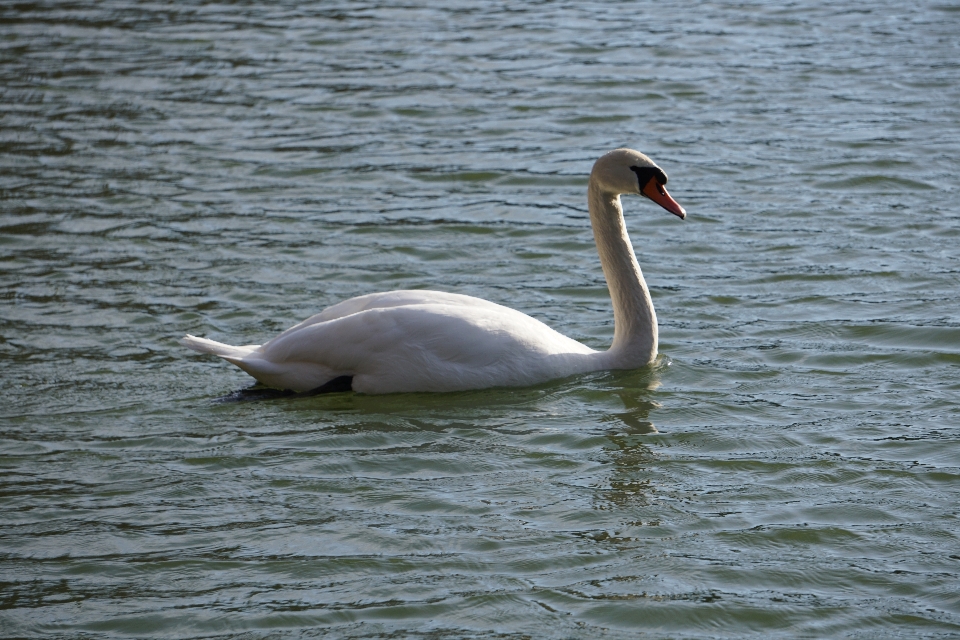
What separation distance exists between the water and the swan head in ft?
3.34

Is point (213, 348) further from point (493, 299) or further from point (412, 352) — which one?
point (493, 299)

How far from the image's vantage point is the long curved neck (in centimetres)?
788

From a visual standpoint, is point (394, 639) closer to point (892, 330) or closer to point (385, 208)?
point (892, 330)

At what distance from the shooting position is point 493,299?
921cm

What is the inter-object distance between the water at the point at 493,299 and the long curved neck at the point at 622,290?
0.58 feet

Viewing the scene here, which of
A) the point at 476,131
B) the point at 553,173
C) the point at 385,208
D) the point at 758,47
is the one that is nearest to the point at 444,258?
the point at 385,208

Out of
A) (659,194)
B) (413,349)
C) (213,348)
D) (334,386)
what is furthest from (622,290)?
(213,348)

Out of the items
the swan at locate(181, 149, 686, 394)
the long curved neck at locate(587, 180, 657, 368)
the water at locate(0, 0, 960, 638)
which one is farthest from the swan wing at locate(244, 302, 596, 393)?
Answer: the long curved neck at locate(587, 180, 657, 368)

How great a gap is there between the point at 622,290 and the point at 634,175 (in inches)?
26.9

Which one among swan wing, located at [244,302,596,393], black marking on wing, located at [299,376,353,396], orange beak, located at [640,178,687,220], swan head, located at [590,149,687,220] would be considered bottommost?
black marking on wing, located at [299,376,353,396]

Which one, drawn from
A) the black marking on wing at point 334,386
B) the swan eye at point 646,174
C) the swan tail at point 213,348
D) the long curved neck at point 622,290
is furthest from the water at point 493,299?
the swan eye at point 646,174

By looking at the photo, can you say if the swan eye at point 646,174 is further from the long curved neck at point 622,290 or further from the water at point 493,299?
the water at point 493,299

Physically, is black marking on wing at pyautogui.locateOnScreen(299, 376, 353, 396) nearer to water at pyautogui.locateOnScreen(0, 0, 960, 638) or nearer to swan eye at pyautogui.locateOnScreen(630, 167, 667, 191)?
water at pyautogui.locateOnScreen(0, 0, 960, 638)

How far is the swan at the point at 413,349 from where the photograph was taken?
7438mm
